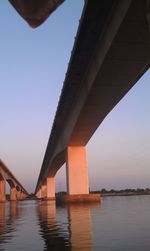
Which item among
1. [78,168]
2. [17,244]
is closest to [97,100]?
[17,244]

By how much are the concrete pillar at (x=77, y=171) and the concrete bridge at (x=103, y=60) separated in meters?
6.90

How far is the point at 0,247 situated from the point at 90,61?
13907 millimetres

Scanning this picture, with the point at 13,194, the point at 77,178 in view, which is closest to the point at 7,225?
the point at 77,178

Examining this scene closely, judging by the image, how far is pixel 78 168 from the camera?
3909 cm

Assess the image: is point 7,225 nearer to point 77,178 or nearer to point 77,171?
point 77,178

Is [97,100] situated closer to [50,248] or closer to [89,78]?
[89,78]

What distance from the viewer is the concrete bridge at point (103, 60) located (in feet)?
46.2

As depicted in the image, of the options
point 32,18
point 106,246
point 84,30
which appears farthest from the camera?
point 84,30

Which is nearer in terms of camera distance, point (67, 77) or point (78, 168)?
point (67, 77)

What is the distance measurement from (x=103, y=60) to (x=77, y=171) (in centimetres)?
2381

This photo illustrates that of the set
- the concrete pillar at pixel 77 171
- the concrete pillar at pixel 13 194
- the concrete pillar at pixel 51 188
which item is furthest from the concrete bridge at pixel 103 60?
the concrete pillar at pixel 13 194

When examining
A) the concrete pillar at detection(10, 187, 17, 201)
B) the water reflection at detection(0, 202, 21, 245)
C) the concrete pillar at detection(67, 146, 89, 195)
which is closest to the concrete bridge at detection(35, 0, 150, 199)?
the concrete pillar at detection(67, 146, 89, 195)

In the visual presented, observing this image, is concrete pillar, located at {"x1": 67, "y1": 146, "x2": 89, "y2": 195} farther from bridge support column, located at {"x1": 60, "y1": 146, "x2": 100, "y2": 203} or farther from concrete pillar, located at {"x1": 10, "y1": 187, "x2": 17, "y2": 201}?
concrete pillar, located at {"x1": 10, "y1": 187, "x2": 17, "y2": 201}

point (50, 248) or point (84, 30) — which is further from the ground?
point (84, 30)
